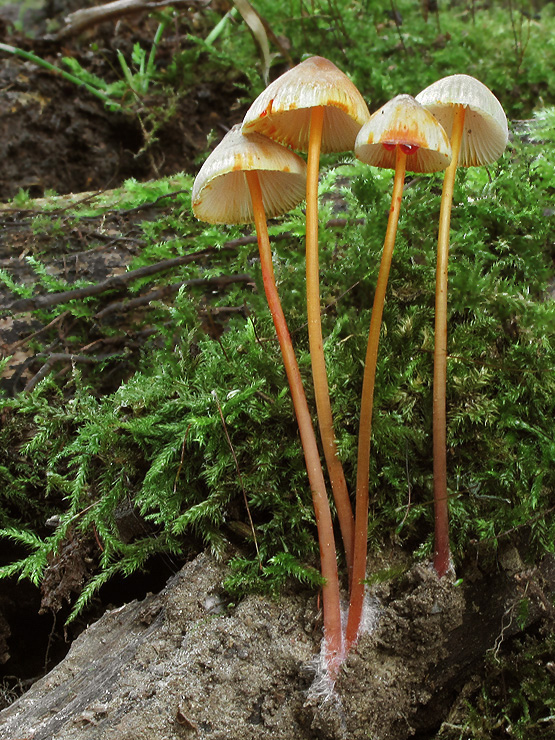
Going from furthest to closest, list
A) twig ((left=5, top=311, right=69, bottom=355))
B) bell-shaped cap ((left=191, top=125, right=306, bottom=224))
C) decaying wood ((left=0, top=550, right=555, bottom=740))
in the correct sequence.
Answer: twig ((left=5, top=311, right=69, bottom=355)), bell-shaped cap ((left=191, top=125, right=306, bottom=224)), decaying wood ((left=0, top=550, right=555, bottom=740))

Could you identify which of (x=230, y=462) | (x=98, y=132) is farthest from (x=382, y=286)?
(x=98, y=132)

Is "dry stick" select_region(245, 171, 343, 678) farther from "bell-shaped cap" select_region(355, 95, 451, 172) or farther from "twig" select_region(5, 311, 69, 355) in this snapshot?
"twig" select_region(5, 311, 69, 355)

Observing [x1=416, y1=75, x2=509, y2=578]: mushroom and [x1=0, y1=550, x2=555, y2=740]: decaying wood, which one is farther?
[x1=416, y1=75, x2=509, y2=578]: mushroom

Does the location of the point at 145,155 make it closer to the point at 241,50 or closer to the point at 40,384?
the point at 241,50

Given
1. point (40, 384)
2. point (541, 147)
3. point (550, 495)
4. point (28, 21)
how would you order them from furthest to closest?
point (28, 21)
point (541, 147)
point (40, 384)
point (550, 495)

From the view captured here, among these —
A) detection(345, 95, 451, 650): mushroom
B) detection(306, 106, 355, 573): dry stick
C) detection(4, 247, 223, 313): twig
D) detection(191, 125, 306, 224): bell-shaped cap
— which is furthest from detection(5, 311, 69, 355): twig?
Result: detection(345, 95, 451, 650): mushroom

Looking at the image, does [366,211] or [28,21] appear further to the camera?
[28,21]

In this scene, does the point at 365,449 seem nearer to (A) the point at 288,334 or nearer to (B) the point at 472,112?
(A) the point at 288,334
